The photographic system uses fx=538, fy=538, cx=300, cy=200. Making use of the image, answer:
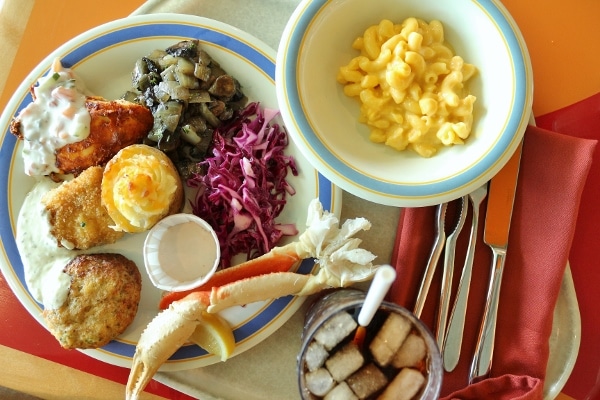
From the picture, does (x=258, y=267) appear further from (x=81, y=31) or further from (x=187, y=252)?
(x=81, y=31)

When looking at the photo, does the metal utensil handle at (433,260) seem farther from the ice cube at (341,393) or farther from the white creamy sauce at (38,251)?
the white creamy sauce at (38,251)

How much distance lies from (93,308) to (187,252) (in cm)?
36

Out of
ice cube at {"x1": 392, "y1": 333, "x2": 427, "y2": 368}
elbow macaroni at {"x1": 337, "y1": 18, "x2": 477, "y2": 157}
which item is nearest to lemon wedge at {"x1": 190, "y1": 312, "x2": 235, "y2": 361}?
ice cube at {"x1": 392, "y1": 333, "x2": 427, "y2": 368}

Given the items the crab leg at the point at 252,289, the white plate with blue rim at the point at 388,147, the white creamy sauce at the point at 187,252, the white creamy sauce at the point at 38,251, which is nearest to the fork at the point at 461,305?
the white plate with blue rim at the point at 388,147

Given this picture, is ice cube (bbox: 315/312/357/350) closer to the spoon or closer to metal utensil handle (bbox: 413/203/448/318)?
the spoon

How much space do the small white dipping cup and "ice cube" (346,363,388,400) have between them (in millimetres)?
580

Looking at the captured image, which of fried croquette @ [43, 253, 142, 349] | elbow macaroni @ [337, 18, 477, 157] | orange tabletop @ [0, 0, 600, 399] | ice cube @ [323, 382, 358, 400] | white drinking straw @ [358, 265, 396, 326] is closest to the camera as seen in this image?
white drinking straw @ [358, 265, 396, 326]

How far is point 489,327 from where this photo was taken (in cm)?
175

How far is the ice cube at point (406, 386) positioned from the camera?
1552 mm

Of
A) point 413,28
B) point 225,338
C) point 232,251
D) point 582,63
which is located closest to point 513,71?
point 413,28

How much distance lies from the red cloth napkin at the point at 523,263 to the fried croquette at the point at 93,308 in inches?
35.6

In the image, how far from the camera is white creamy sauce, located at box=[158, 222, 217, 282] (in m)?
1.84

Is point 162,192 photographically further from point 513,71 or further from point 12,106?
point 513,71

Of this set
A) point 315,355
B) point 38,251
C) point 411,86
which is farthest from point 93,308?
point 411,86
